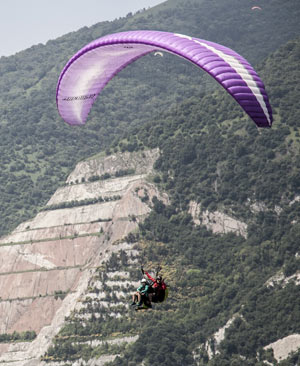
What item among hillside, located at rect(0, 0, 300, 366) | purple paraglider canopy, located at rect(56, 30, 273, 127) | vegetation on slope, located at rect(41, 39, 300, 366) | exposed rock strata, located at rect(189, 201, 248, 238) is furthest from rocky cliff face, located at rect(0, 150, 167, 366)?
purple paraglider canopy, located at rect(56, 30, 273, 127)

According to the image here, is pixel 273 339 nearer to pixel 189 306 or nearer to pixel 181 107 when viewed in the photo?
pixel 189 306

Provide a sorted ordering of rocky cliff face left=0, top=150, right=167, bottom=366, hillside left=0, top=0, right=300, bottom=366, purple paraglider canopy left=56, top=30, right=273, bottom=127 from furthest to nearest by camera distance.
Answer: rocky cliff face left=0, top=150, right=167, bottom=366 < hillside left=0, top=0, right=300, bottom=366 < purple paraglider canopy left=56, top=30, right=273, bottom=127

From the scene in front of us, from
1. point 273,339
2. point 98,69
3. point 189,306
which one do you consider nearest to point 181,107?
point 189,306

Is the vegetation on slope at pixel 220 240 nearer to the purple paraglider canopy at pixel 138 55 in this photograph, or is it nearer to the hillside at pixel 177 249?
the hillside at pixel 177 249

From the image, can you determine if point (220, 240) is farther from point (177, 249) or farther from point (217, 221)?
point (177, 249)

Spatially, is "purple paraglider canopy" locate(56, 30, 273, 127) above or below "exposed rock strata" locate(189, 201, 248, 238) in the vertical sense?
below

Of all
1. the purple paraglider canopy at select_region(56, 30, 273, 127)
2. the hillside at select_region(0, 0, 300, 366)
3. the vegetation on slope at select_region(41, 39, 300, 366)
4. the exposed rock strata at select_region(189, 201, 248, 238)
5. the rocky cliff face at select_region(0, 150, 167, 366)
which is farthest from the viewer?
the exposed rock strata at select_region(189, 201, 248, 238)

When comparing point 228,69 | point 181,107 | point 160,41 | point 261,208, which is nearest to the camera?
point 228,69

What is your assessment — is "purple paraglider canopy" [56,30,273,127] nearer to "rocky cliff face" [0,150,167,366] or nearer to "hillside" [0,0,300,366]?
"hillside" [0,0,300,366]
